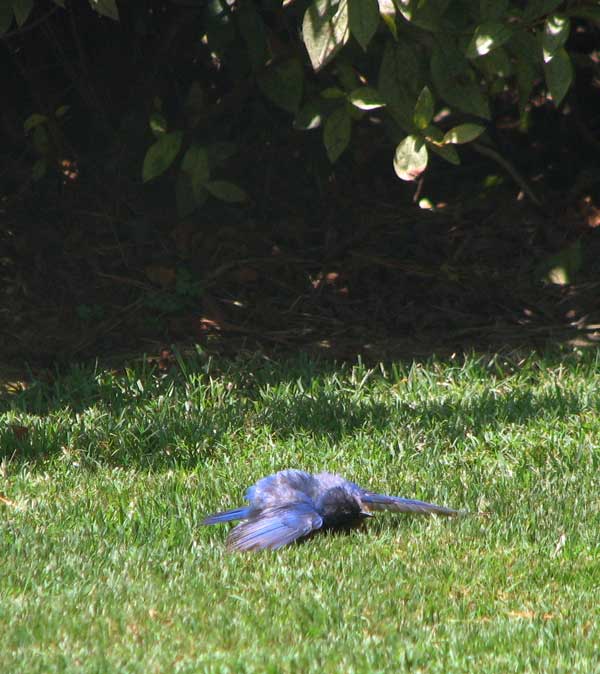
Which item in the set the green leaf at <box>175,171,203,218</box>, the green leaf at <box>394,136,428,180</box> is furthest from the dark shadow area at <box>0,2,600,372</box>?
the green leaf at <box>394,136,428,180</box>

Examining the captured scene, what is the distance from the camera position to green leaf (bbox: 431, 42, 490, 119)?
578 cm

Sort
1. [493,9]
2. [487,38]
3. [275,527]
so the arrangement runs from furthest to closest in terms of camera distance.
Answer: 1. [493,9]
2. [487,38]
3. [275,527]

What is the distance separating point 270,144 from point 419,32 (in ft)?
7.00

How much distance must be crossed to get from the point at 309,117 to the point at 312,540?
3.01m

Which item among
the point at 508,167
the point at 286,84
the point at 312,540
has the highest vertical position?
the point at 286,84

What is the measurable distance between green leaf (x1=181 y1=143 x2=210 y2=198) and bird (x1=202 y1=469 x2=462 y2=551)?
274 cm

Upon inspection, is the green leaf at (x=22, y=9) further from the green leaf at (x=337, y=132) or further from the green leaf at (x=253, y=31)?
the green leaf at (x=337, y=132)

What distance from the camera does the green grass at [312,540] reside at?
119 inches

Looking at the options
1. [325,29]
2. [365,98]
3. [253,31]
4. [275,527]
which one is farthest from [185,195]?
[275,527]

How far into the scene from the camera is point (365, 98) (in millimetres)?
5863

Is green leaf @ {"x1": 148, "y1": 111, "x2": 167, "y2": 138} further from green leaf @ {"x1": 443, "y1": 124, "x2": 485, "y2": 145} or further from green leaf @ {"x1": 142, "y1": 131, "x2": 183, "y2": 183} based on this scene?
green leaf @ {"x1": 443, "y1": 124, "x2": 485, "y2": 145}

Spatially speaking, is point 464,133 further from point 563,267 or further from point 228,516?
point 228,516

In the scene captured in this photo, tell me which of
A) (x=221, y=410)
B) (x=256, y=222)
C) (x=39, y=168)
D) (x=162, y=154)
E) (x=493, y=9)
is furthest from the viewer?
(x=256, y=222)

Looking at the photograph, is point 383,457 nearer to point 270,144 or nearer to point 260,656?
point 260,656
